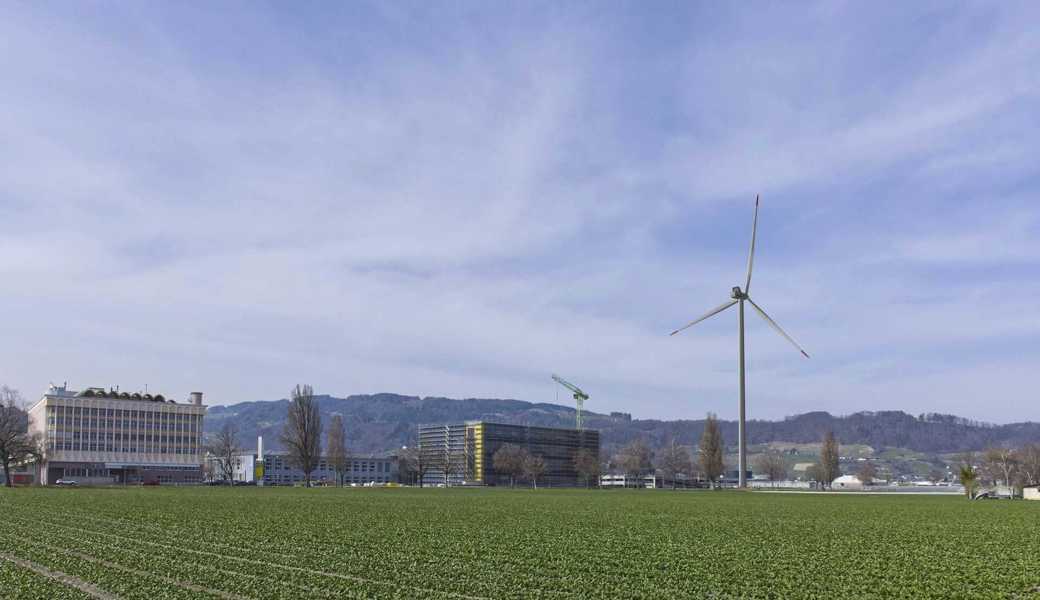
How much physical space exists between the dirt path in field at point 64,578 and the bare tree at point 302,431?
139881 millimetres

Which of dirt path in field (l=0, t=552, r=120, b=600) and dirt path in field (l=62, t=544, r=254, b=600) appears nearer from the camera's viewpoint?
dirt path in field (l=62, t=544, r=254, b=600)

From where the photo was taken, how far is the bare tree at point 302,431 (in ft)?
550

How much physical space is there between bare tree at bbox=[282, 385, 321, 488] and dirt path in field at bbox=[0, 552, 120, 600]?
140m

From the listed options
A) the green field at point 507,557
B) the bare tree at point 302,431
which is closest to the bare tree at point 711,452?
the bare tree at point 302,431

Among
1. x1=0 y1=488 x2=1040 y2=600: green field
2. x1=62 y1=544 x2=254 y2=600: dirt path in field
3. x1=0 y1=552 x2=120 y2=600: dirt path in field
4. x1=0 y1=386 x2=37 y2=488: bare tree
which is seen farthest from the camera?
x1=0 y1=386 x2=37 y2=488: bare tree

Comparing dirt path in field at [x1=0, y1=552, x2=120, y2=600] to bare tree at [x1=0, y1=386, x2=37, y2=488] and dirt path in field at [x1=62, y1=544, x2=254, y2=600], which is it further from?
A: bare tree at [x1=0, y1=386, x2=37, y2=488]

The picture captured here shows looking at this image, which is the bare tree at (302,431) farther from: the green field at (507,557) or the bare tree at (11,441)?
the green field at (507,557)

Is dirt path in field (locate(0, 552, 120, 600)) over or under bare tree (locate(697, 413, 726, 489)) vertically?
over

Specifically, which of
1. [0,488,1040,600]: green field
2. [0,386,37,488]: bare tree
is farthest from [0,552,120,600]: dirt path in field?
[0,386,37,488]: bare tree

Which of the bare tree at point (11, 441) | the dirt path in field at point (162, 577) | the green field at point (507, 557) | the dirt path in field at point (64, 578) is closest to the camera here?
the dirt path in field at point (162, 577)

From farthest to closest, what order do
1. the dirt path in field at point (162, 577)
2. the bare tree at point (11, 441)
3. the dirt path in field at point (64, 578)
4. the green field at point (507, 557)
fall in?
the bare tree at point (11, 441) < the green field at point (507, 557) < the dirt path in field at point (64, 578) < the dirt path in field at point (162, 577)

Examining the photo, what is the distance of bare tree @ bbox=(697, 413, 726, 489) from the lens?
179 metres

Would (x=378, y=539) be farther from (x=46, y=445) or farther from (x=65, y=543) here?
(x=46, y=445)

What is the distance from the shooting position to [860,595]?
23.2 metres
